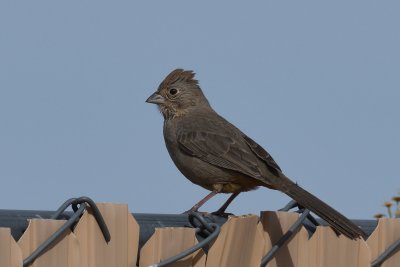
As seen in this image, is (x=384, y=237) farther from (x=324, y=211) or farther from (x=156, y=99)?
(x=156, y=99)

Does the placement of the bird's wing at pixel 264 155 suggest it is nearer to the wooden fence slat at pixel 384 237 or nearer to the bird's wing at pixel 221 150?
the bird's wing at pixel 221 150

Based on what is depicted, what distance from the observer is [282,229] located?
3.14 m

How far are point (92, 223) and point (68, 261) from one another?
16 cm

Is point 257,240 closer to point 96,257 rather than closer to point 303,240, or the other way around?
point 303,240

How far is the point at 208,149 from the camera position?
6.52m

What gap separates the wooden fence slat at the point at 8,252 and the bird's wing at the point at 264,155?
11.7 feet

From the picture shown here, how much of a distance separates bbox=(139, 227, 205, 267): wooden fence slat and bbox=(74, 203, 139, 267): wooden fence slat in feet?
0.13

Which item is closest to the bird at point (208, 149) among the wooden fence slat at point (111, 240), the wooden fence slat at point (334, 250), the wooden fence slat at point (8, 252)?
the wooden fence slat at point (334, 250)

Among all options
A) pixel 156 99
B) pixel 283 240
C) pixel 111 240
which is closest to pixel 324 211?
pixel 283 240

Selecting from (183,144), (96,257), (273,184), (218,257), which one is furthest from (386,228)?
(183,144)

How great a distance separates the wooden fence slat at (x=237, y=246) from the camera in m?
2.94

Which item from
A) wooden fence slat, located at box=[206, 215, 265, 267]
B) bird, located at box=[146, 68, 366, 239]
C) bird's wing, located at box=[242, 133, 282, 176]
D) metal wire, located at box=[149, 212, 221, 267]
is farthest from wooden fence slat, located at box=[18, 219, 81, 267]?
bird's wing, located at box=[242, 133, 282, 176]

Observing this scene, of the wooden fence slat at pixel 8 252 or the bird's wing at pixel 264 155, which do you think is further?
the bird's wing at pixel 264 155

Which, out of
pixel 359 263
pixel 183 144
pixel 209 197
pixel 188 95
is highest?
pixel 188 95
